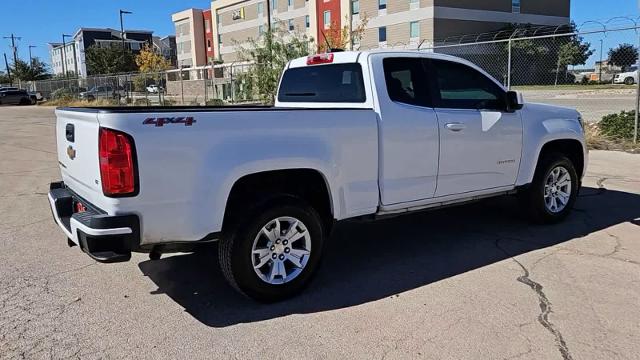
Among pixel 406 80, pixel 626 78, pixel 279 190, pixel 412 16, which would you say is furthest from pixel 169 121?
pixel 626 78

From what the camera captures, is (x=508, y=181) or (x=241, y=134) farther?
(x=508, y=181)

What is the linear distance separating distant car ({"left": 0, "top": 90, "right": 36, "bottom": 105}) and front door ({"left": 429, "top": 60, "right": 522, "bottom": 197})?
183 feet

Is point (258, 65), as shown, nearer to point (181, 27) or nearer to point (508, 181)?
point (508, 181)

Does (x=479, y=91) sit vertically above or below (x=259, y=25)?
below

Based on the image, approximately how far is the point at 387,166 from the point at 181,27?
9109 centimetres

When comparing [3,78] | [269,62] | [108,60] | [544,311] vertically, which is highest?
[108,60]

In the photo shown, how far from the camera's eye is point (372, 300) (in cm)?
424

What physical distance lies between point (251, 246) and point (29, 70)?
105 meters

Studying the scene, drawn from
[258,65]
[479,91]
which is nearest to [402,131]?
[479,91]

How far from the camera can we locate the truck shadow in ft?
13.9

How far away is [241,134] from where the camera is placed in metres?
3.80

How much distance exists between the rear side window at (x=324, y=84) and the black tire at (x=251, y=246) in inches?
49.7

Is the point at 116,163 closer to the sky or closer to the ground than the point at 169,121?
closer to the ground

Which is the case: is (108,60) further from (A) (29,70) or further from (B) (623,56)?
(B) (623,56)
